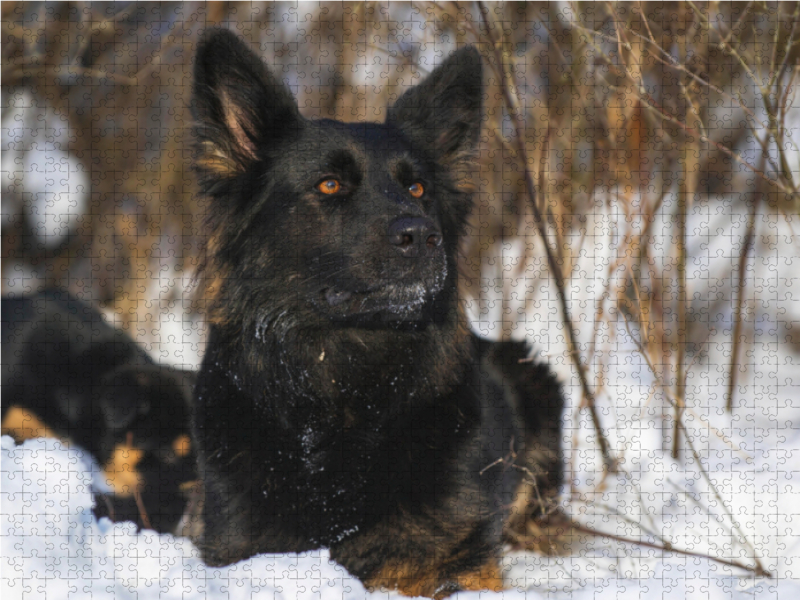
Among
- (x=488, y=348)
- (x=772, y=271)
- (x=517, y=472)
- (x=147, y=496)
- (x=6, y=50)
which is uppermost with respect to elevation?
(x=6, y=50)

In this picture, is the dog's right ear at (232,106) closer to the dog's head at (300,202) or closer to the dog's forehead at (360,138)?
the dog's head at (300,202)

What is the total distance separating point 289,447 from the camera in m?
3.19

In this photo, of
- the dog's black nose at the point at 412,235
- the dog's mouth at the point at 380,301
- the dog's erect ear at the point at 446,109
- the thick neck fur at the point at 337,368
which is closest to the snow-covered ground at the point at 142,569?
the thick neck fur at the point at 337,368

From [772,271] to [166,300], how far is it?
18.5 ft

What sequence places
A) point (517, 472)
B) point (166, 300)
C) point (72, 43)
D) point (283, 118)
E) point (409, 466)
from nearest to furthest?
1. point (409, 466)
2. point (283, 118)
3. point (517, 472)
4. point (166, 300)
5. point (72, 43)

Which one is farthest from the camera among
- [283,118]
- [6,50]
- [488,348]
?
[6,50]

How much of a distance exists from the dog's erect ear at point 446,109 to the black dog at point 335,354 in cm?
2

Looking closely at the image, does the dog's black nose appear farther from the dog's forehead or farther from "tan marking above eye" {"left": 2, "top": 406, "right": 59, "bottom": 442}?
"tan marking above eye" {"left": 2, "top": 406, "right": 59, "bottom": 442}

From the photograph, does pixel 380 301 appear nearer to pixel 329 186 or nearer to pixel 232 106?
pixel 329 186

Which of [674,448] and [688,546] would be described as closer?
[688,546]

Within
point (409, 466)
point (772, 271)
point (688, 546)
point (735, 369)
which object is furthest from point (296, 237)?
point (772, 271)

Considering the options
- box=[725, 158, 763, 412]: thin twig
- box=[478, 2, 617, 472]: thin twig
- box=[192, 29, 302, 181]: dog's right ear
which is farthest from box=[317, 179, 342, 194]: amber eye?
box=[725, 158, 763, 412]: thin twig

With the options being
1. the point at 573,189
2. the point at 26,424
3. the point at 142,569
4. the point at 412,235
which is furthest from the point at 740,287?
the point at 26,424

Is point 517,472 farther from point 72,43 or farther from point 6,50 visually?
point 72,43
